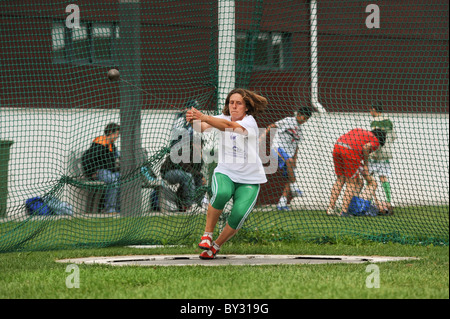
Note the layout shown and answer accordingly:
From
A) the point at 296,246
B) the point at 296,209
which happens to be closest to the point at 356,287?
the point at 296,246

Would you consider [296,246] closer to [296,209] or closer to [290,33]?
[296,209]

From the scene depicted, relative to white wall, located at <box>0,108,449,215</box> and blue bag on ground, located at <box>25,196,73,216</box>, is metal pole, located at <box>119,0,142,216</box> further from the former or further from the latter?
blue bag on ground, located at <box>25,196,73,216</box>

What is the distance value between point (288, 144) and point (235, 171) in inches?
164

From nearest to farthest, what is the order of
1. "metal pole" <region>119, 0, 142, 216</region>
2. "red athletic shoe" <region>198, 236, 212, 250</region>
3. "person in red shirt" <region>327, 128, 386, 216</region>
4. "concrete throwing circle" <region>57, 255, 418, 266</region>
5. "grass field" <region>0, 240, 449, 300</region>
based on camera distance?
1. "grass field" <region>0, 240, 449, 300</region>
2. "concrete throwing circle" <region>57, 255, 418, 266</region>
3. "red athletic shoe" <region>198, 236, 212, 250</region>
4. "metal pole" <region>119, 0, 142, 216</region>
5. "person in red shirt" <region>327, 128, 386, 216</region>

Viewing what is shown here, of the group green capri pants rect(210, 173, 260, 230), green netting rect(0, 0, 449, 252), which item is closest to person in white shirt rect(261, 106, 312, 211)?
green netting rect(0, 0, 449, 252)

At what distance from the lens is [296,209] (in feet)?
34.5

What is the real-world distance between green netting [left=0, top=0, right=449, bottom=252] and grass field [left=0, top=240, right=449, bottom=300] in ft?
6.63

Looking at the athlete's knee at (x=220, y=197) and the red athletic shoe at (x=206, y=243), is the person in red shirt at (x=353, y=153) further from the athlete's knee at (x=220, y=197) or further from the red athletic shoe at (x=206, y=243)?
the red athletic shoe at (x=206, y=243)

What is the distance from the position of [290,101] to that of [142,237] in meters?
3.07

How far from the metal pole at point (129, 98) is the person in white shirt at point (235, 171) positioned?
2558 mm

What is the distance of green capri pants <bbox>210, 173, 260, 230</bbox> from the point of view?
6719 millimetres

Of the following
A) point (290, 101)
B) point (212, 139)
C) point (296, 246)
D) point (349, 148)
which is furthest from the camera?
point (349, 148)

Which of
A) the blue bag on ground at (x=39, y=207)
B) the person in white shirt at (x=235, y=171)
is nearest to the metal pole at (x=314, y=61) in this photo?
the person in white shirt at (x=235, y=171)

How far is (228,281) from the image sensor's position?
496 centimetres
